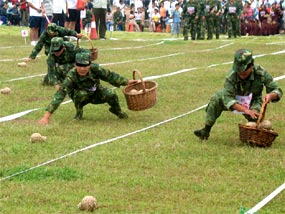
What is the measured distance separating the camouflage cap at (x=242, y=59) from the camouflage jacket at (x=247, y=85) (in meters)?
0.29

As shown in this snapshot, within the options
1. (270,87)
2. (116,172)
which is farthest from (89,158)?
(270,87)

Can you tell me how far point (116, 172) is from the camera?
27.1 feet

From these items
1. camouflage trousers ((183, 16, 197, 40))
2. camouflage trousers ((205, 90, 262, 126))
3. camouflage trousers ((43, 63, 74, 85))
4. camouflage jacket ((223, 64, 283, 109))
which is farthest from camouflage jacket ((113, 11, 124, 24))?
camouflage jacket ((223, 64, 283, 109))

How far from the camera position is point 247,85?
970 cm

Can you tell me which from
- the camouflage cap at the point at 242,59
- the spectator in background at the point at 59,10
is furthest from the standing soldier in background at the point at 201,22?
the camouflage cap at the point at 242,59

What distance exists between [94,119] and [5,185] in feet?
13.7

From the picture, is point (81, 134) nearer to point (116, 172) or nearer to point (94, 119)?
point (94, 119)

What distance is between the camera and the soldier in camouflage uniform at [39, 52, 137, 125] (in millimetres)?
10938

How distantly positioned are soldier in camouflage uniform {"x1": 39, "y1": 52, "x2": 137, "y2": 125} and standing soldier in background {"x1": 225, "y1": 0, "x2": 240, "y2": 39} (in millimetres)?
22604

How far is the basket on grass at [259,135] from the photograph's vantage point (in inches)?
366

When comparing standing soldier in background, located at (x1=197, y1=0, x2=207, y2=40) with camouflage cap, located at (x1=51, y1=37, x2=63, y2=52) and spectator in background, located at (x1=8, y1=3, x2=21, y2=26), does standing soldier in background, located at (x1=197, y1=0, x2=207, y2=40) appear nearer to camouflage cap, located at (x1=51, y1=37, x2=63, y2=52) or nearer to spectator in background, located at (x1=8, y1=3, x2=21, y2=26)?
spectator in background, located at (x1=8, y1=3, x2=21, y2=26)

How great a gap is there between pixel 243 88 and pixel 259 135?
25.6 inches

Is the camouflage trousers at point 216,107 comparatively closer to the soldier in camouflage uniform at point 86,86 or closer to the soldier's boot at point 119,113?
the soldier in camouflage uniform at point 86,86

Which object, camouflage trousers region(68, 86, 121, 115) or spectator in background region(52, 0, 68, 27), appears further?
spectator in background region(52, 0, 68, 27)
